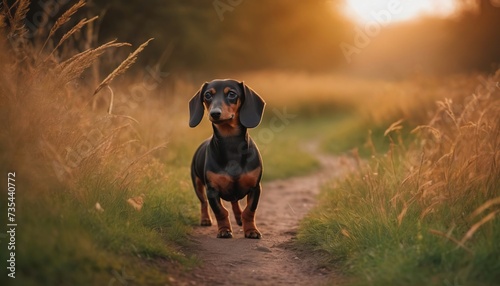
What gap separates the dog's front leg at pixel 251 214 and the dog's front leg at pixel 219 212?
0.51 ft

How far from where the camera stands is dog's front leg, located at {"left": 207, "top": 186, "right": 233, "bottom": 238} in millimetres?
4574

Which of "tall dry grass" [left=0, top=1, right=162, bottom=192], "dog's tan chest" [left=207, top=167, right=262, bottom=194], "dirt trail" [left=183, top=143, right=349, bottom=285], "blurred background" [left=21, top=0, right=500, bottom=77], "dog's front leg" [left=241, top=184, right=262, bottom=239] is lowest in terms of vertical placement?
"dirt trail" [left=183, top=143, right=349, bottom=285]

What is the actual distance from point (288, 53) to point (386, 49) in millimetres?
14360

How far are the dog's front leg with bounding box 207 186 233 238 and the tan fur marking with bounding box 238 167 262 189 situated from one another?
0.24 metres

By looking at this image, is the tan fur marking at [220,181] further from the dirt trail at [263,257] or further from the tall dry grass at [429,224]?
the tall dry grass at [429,224]

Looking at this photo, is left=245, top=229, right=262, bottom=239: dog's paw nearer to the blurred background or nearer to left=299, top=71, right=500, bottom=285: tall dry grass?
left=299, top=71, right=500, bottom=285: tall dry grass

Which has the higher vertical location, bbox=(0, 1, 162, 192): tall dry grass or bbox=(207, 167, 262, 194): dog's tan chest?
bbox=(0, 1, 162, 192): tall dry grass

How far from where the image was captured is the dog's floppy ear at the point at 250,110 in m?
4.58

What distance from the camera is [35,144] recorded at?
10.9ft

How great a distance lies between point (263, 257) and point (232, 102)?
135 cm

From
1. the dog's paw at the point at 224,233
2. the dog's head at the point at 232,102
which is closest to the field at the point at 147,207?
the dog's paw at the point at 224,233

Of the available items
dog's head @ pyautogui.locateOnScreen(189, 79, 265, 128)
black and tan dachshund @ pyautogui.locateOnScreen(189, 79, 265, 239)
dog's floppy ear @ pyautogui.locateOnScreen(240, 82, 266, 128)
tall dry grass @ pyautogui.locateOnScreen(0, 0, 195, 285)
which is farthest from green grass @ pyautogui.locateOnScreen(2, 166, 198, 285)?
dog's floppy ear @ pyautogui.locateOnScreen(240, 82, 266, 128)

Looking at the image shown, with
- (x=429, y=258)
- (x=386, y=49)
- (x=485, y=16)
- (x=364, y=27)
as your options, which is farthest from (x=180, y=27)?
(x=386, y=49)

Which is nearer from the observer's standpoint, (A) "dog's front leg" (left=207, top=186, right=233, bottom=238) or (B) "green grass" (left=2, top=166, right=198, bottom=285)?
(B) "green grass" (left=2, top=166, right=198, bottom=285)
